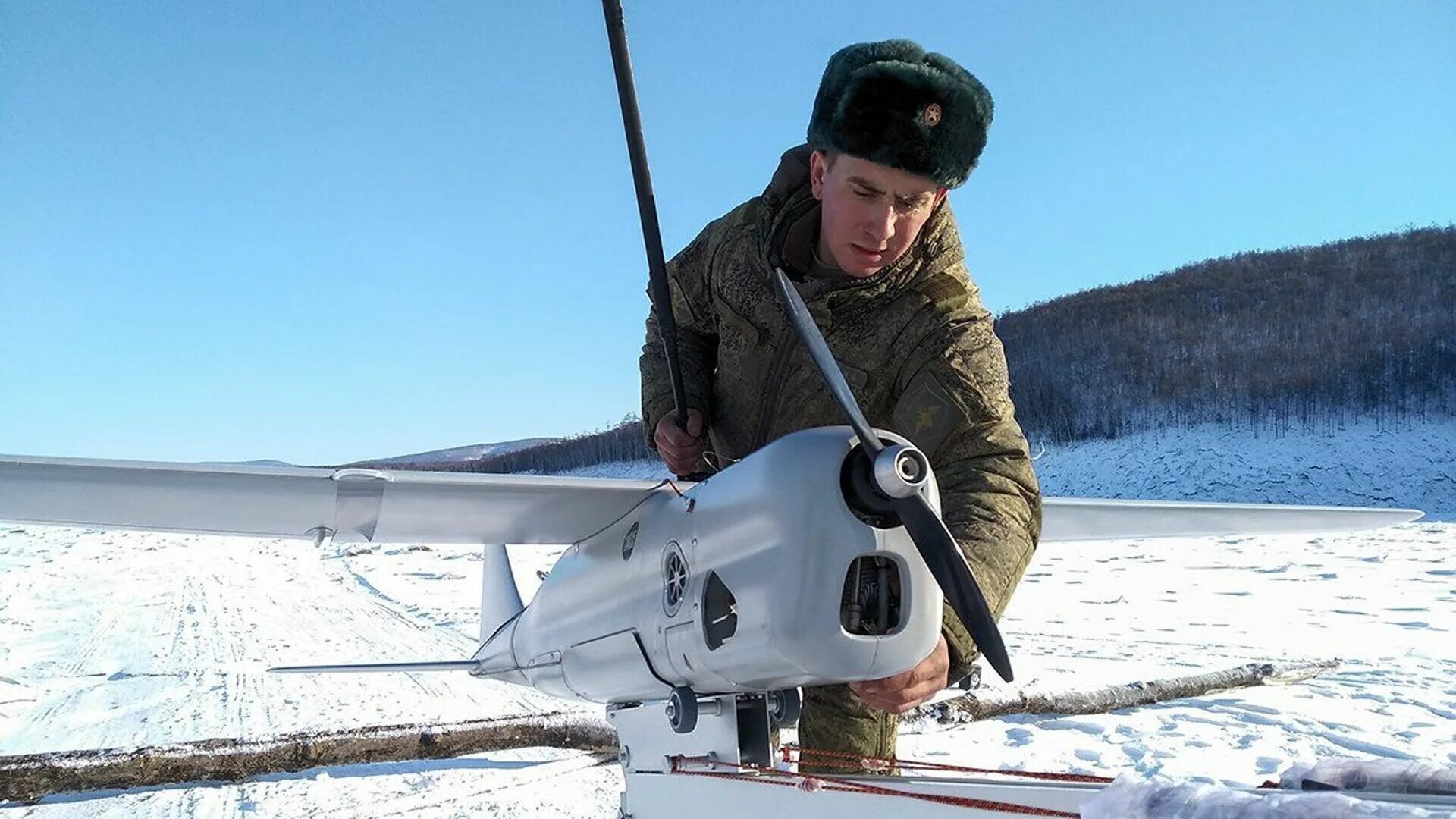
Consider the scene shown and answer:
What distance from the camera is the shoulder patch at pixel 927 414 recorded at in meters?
2.57

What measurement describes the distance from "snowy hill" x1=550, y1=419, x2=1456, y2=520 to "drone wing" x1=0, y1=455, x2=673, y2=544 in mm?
25710

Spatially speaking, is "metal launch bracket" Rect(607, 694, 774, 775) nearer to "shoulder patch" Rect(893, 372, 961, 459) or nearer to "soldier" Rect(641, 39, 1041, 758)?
"soldier" Rect(641, 39, 1041, 758)

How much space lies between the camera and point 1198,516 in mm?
5266

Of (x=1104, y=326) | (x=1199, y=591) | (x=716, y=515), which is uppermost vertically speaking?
(x=1104, y=326)

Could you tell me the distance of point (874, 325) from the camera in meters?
2.83

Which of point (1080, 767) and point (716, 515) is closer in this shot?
point (716, 515)

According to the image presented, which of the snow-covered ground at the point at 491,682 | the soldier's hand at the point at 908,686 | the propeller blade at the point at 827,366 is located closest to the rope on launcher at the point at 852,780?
the soldier's hand at the point at 908,686

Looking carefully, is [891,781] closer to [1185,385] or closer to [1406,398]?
[1406,398]

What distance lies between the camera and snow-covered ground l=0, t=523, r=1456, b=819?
15.3ft

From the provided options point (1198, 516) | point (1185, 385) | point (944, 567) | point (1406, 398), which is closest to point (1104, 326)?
point (1185, 385)

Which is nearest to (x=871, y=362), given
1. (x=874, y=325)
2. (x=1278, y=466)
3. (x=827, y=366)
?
(x=874, y=325)

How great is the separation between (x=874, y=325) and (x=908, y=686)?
1062mm

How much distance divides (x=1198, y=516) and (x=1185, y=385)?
45136mm

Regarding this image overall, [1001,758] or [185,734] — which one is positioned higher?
[185,734]
